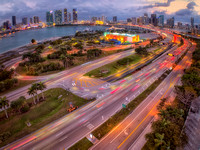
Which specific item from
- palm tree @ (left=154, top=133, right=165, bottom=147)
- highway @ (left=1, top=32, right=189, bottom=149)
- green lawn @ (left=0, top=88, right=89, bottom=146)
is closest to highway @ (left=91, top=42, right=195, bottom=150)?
highway @ (left=1, top=32, right=189, bottom=149)

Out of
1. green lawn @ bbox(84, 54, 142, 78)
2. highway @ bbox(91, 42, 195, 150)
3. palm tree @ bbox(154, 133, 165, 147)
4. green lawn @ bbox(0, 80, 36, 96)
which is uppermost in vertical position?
green lawn @ bbox(84, 54, 142, 78)

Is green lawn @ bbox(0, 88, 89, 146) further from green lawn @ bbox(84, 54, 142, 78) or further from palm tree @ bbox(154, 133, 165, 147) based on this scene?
palm tree @ bbox(154, 133, 165, 147)

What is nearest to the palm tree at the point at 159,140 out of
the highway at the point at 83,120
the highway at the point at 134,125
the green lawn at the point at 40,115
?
Answer: the highway at the point at 134,125

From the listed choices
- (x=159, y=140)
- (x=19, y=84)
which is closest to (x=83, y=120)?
(x=159, y=140)

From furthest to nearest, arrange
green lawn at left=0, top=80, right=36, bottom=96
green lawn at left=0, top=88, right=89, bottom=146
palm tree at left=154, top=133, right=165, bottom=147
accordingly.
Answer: green lawn at left=0, top=80, right=36, bottom=96 → green lawn at left=0, top=88, right=89, bottom=146 → palm tree at left=154, top=133, right=165, bottom=147

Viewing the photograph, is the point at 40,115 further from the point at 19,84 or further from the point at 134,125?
the point at 134,125

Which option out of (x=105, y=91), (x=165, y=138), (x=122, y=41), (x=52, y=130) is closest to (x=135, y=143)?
(x=165, y=138)

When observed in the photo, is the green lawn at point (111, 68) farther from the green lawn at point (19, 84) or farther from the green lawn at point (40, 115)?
the green lawn at point (19, 84)

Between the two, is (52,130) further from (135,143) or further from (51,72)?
(51,72)
